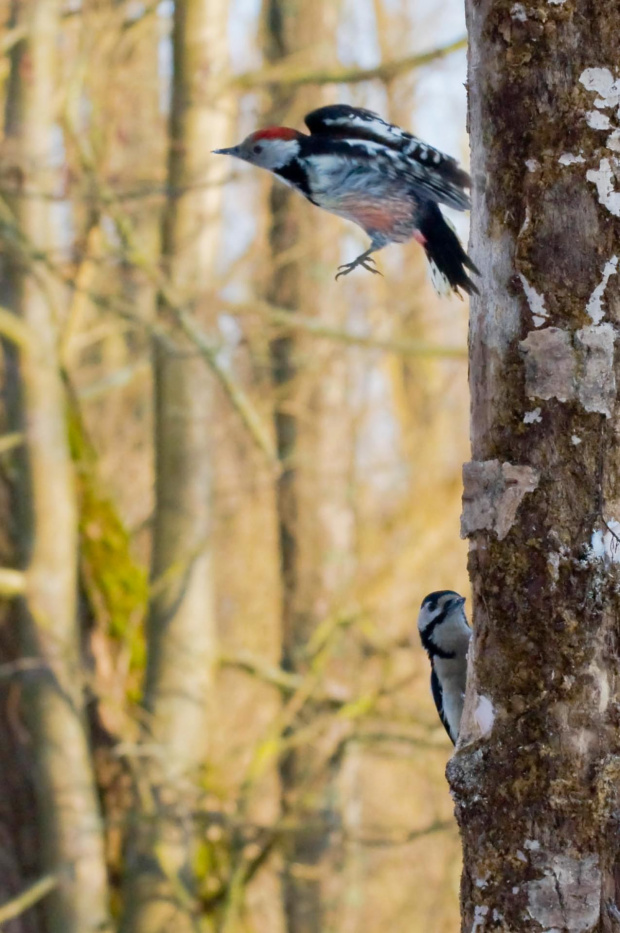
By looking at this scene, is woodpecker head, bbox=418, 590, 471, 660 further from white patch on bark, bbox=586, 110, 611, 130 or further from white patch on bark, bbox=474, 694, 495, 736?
white patch on bark, bbox=586, 110, 611, 130

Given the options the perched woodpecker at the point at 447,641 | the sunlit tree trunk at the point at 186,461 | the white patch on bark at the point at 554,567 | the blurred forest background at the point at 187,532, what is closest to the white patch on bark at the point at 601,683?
the white patch on bark at the point at 554,567

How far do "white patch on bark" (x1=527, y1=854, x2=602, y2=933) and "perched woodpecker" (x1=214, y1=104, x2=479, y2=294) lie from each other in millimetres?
806

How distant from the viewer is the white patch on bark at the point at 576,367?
1636 millimetres

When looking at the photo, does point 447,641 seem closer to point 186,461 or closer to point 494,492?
point 494,492

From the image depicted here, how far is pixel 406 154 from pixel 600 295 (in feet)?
1.50

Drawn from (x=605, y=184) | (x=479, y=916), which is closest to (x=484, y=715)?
(x=479, y=916)

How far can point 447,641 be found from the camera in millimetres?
2742

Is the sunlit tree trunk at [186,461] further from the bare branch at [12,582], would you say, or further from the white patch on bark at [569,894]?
the white patch on bark at [569,894]

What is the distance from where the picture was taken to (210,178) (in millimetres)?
6230

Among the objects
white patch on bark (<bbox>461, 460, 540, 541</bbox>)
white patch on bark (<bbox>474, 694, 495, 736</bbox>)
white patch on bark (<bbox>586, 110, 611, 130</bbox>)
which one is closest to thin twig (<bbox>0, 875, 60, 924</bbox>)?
white patch on bark (<bbox>474, 694, 495, 736</bbox>)

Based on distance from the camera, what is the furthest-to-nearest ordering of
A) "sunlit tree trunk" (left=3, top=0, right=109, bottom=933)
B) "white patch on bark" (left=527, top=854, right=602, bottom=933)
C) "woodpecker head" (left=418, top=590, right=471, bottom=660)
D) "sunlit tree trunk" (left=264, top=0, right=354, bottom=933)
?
"sunlit tree trunk" (left=264, top=0, right=354, bottom=933) < "sunlit tree trunk" (left=3, top=0, right=109, bottom=933) < "woodpecker head" (left=418, top=590, right=471, bottom=660) < "white patch on bark" (left=527, top=854, right=602, bottom=933)

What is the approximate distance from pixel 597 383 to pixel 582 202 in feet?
0.84

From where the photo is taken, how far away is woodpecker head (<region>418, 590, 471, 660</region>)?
2.68 m

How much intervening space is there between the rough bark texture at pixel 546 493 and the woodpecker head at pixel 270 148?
1.76ft
